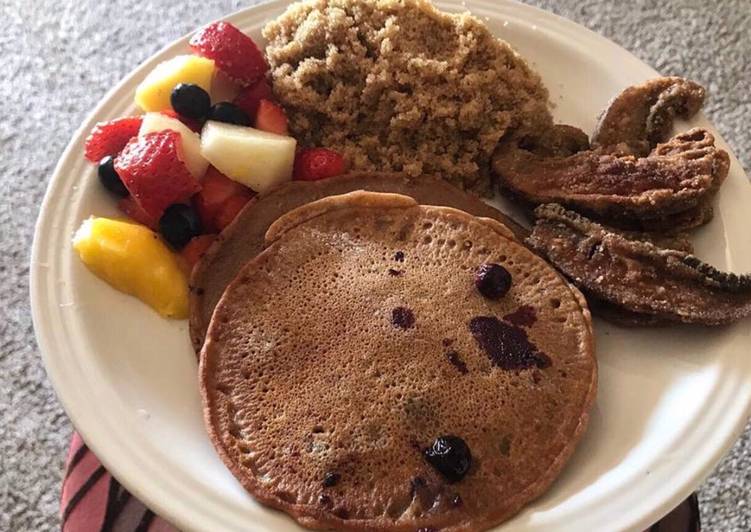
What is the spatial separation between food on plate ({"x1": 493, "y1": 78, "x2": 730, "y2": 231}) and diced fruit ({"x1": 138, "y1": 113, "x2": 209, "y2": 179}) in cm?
55

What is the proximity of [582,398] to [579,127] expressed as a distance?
2.13ft

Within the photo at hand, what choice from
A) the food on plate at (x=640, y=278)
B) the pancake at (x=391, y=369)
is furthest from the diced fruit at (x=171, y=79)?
the food on plate at (x=640, y=278)

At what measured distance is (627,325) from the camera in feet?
4.67

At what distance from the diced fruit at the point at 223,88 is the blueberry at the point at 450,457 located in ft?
2.73

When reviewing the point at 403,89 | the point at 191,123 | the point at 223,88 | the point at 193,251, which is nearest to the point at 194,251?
the point at 193,251

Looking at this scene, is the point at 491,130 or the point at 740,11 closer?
the point at 491,130

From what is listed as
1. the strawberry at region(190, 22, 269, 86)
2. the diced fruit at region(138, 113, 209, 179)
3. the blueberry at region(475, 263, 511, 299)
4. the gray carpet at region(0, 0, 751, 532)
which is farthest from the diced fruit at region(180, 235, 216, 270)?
the gray carpet at region(0, 0, 751, 532)

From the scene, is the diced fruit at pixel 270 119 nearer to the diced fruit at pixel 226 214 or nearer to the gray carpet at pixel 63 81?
the diced fruit at pixel 226 214

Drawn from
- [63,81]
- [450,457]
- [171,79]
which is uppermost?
[171,79]

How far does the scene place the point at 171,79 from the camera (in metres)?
1.62

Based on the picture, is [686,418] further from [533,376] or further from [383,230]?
[383,230]

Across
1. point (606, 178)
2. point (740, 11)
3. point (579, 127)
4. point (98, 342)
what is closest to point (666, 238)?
point (606, 178)

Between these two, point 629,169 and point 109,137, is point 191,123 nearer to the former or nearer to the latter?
point 109,137

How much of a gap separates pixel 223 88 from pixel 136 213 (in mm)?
319
